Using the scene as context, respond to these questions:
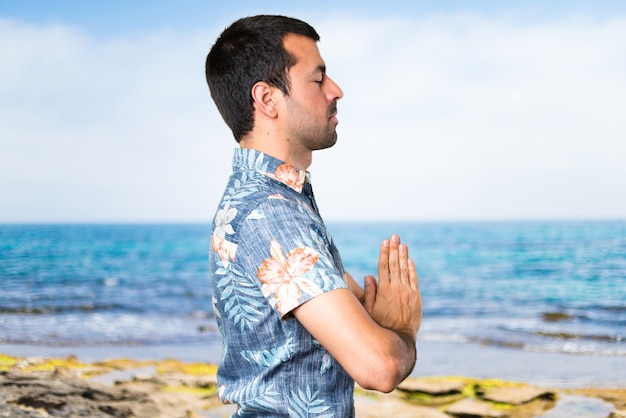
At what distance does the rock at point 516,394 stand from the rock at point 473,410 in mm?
230

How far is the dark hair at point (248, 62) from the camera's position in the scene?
1.82 m

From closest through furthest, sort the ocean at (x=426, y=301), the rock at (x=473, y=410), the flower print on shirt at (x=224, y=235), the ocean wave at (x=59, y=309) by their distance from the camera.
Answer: the flower print on shirt at (x=224, y=235), the rock at (x=473, y=410), the ocean at (x=426, y=301), the ocean wave at (x=59, y=309)

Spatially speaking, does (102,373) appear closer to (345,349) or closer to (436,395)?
(436,395)

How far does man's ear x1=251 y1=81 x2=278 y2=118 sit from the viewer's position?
1.83 meters

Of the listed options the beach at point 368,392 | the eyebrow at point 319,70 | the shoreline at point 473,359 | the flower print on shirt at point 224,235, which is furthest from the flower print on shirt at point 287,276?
the shoreline at point 473,359

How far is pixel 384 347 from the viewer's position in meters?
1.54

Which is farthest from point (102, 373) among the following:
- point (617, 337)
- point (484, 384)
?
point (617, 337)

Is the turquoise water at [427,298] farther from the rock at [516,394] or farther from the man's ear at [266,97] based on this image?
the man's ear at [266,97]

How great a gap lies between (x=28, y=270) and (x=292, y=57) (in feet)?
80.5

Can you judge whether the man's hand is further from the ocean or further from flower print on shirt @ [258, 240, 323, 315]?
the ocean

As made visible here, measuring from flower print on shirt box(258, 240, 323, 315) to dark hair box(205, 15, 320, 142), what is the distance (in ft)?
1.43

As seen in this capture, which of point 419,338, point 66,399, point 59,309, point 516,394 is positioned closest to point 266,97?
point 66,399

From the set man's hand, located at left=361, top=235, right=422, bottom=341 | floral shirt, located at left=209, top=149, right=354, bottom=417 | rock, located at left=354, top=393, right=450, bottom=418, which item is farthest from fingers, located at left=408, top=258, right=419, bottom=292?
rock, located at left=354, top=393, right=450, bottom=418

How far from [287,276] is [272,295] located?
0.05 meters
